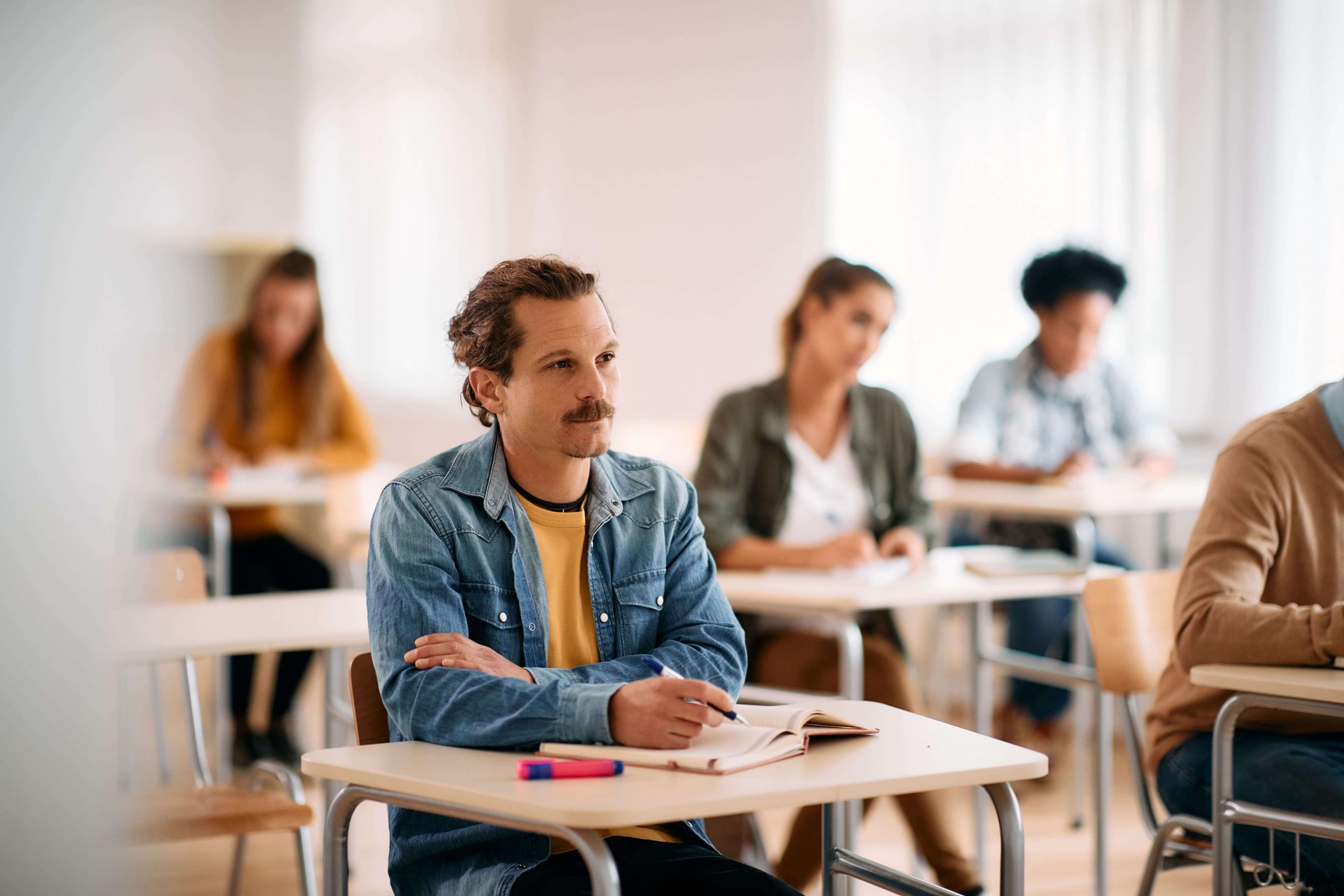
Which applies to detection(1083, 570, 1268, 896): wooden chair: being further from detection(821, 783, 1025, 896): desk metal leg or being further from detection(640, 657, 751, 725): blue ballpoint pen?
detection(640, 657, 751, 725): blue ballpoint pen

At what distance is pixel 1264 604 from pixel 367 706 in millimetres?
1257

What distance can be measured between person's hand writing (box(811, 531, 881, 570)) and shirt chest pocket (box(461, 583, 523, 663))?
1.24 metres

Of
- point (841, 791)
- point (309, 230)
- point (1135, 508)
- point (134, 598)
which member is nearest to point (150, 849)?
point (134, 598)

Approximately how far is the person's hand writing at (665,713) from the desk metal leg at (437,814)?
4.4 inches

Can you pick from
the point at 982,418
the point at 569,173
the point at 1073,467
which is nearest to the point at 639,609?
the point at 1073,467

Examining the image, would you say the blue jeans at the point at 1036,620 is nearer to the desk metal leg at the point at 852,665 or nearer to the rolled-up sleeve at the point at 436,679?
the desk metal leg at the point at 852,665

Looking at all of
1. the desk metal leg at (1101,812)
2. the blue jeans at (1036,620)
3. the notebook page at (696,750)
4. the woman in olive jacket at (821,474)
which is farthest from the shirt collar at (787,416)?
the notebook page at (696,750)

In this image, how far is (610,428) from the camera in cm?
166

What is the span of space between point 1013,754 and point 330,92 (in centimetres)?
474

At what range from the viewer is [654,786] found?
1.26 metres

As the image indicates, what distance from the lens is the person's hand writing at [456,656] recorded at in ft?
4.80

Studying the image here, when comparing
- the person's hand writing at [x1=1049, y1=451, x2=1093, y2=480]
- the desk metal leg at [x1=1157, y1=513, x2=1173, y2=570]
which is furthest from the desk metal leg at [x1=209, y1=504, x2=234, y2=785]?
the desk metal leg at [x1=1157, y1=513, x2=1173, y2=570]

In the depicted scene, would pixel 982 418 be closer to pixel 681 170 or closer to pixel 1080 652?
pixel 1080 652

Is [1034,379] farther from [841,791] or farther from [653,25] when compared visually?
[841,791]
